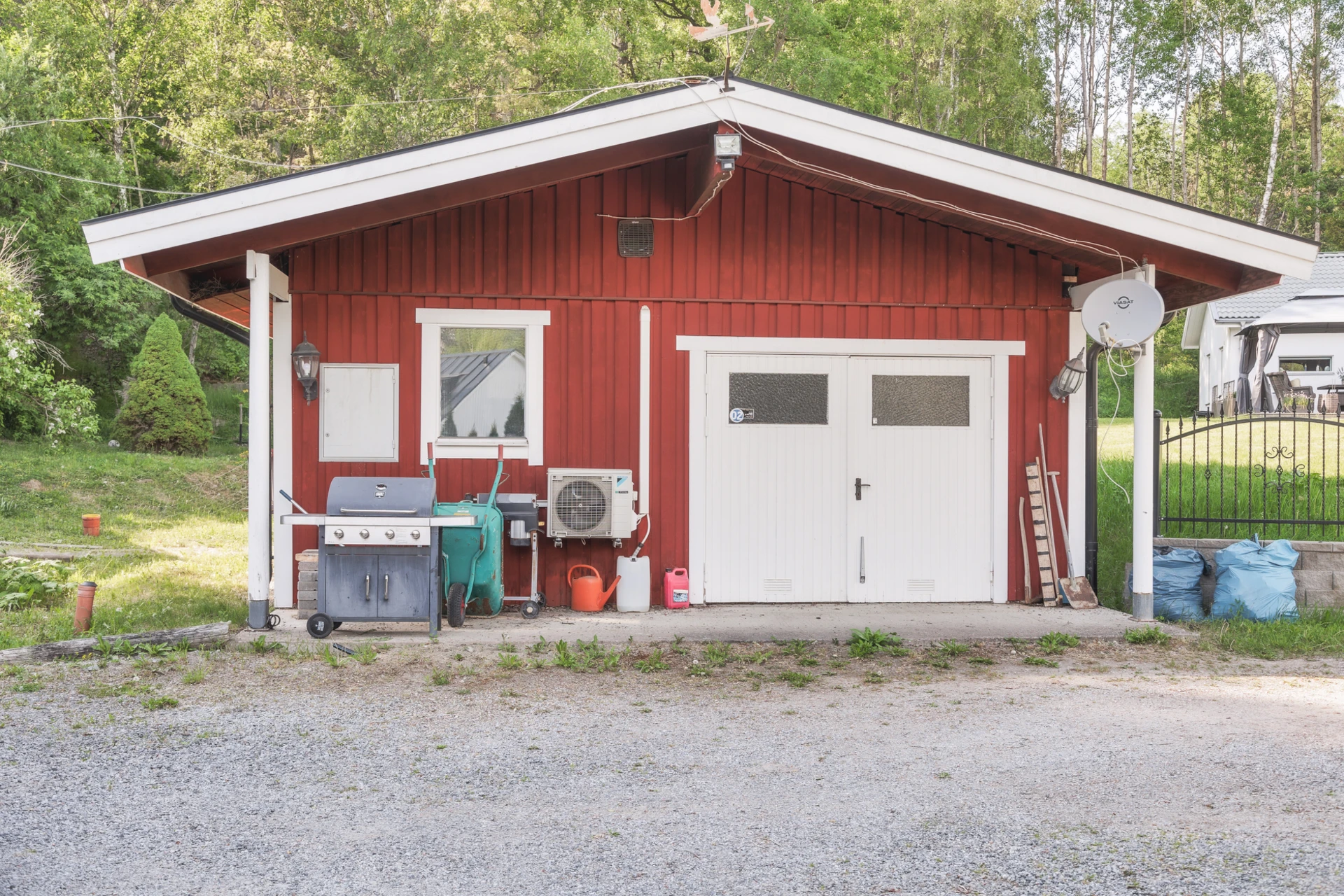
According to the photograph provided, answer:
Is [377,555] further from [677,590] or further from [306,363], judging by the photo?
A: [677,590]

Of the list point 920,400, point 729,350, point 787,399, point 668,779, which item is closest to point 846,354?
point 787,399

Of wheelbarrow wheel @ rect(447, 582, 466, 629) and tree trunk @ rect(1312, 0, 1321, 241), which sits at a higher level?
tree trunk @ rect(1312, 0, 1321, 241)

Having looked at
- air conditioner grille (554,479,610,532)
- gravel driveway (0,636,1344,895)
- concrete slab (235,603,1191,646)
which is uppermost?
air conditioner grille (554,479,610,532)

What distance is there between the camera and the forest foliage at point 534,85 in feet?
70.9

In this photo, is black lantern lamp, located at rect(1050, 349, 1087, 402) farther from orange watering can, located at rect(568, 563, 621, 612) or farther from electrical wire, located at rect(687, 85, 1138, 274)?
orange watering can, located at rect(568, 563, 621, 612)

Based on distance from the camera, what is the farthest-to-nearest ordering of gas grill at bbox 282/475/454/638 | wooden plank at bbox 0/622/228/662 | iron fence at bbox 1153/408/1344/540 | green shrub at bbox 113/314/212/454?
green shrub at bbox 113/314/212/454 → iron fence at bbox 1153/408/1344/540 → gas grill at bbox 282/475/454/638 → wooden plank at bbox 0/622/228/662

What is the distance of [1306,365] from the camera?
20438 millimetres

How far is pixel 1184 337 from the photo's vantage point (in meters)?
29.0

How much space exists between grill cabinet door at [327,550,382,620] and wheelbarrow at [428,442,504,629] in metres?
0.51

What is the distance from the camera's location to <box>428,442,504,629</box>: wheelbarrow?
22.5ft

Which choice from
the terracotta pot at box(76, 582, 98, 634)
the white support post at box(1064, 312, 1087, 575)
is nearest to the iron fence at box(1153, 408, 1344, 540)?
the white support post at box(1064, 312, 1087, 575)

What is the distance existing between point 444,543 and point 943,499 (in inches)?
147

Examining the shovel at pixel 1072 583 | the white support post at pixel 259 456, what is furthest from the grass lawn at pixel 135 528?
the shovel at pixel 1072 583

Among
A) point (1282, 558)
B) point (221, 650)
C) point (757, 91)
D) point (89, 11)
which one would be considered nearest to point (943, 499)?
point (1282, 558)
